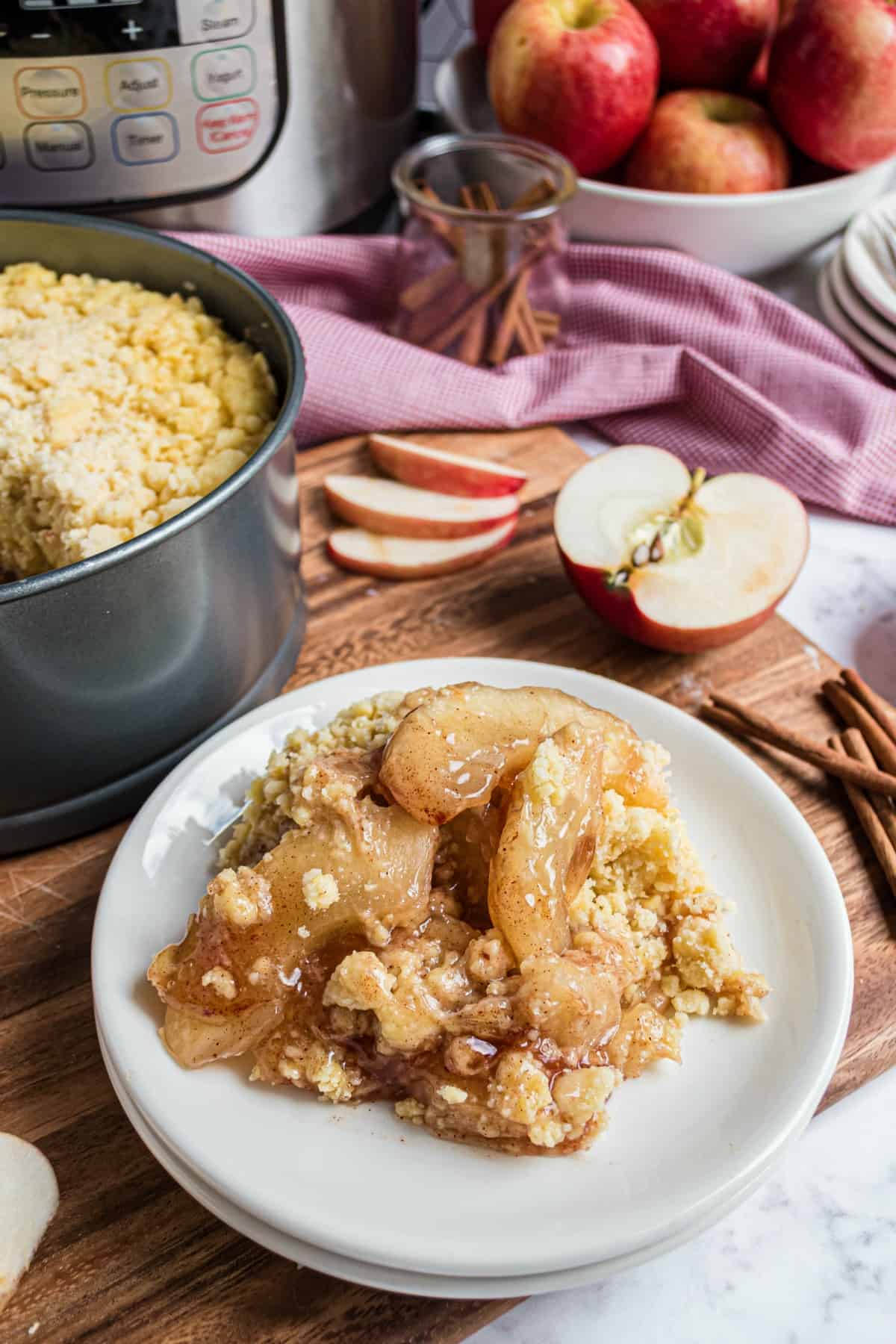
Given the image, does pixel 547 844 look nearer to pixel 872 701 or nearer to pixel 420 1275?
pixel 420 1275

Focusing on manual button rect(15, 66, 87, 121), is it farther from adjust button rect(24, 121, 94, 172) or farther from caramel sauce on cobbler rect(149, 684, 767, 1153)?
caramel sauce on cobbler rect(149, 684, 767, 1153)

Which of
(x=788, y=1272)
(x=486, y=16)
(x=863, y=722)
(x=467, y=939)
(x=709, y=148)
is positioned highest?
(x=486, y=16)

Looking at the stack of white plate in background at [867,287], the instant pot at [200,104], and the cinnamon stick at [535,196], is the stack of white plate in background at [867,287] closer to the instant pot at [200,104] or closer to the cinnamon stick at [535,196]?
the cinnamon stick at [535,196]

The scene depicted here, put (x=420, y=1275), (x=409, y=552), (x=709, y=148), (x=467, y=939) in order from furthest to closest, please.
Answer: (x=709, y=148)
(x=409, y=552)
(x=467, y=939)
(x=420, y=1275)

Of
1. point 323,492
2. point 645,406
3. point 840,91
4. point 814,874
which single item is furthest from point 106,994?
point 840,91

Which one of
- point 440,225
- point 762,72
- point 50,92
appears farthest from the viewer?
point 762,72

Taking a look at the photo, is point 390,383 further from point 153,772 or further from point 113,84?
point 153,772

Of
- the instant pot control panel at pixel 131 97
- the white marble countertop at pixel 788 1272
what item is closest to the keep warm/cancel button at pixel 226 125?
the instant pot control panel at pixel 131 97

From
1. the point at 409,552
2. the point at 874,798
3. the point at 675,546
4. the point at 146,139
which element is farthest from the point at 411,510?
the point at 874,798
